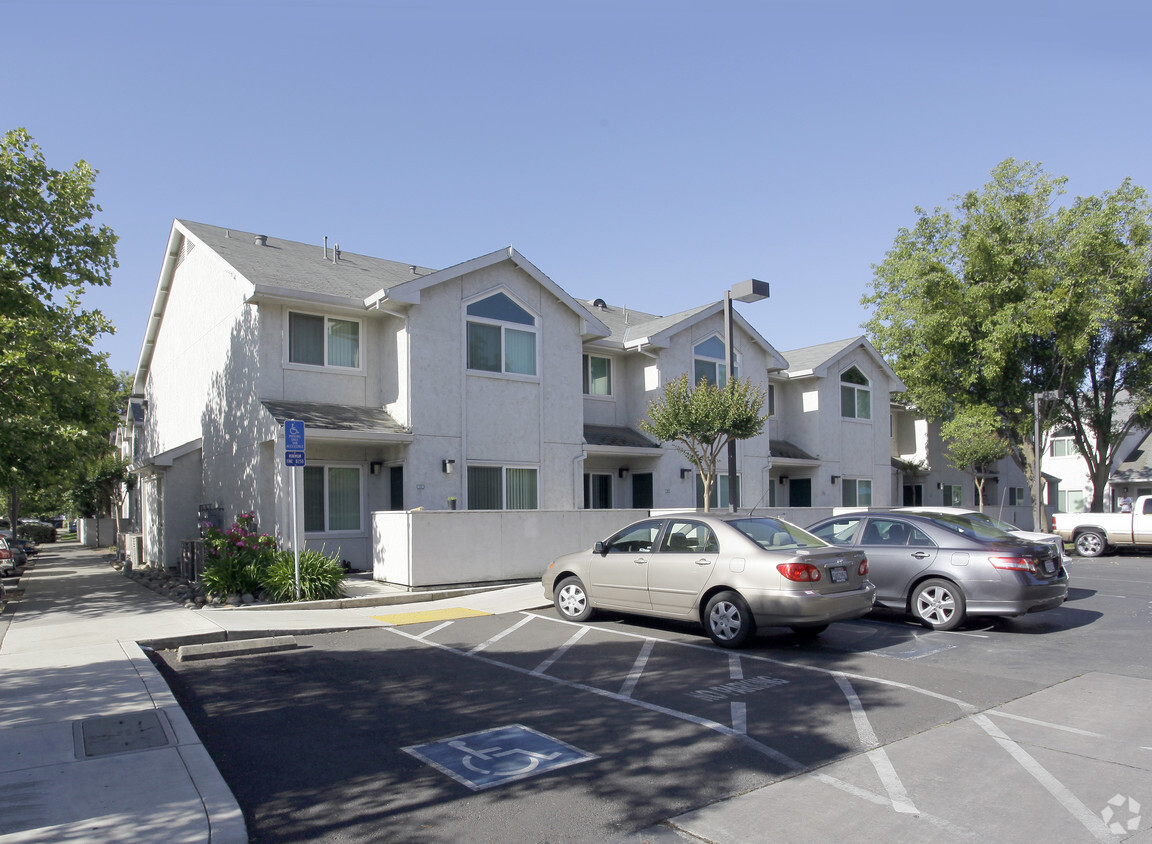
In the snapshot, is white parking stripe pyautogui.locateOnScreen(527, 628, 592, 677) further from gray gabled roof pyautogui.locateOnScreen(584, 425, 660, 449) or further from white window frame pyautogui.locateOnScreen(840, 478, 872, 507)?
white window frame pyautogui.locateOnScreen(840, 478, 872, 507)

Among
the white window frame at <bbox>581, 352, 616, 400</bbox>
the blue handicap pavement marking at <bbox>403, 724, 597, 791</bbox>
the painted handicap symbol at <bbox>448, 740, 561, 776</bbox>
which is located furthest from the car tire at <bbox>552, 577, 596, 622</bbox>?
the white window frame at <bbox>581, 352, 616, 400</bbox>

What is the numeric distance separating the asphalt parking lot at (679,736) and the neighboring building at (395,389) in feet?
19.7

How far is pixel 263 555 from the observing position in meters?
13.7

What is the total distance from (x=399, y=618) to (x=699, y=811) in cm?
799

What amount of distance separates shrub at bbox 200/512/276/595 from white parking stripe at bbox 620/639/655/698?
273 inches

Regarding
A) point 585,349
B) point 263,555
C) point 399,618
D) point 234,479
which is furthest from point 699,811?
point 585,349

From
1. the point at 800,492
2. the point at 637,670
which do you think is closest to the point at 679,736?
the point at 637,670

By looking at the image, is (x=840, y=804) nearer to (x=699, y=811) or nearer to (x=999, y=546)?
(x=699, y=811)

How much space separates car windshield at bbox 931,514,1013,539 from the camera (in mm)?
10913

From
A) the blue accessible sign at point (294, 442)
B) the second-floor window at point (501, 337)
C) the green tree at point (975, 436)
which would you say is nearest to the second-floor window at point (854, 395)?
the green tree at point (975, 436)

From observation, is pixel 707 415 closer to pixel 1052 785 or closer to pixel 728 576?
pixel 728 576

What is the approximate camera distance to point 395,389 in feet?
56.6

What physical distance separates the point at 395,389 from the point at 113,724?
11274 mm

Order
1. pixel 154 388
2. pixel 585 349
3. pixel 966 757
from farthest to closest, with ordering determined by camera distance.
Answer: pixel 154 388 → pixel 585 349 → pixel 966 757
